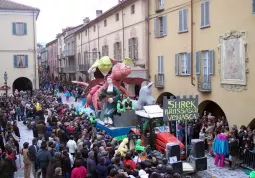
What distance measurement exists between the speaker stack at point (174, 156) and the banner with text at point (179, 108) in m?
1.32

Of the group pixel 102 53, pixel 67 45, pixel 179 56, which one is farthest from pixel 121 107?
pixel 67 45

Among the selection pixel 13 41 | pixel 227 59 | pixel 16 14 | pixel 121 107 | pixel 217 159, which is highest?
pixel 16 14

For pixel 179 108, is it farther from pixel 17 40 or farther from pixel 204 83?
pixel 17 40

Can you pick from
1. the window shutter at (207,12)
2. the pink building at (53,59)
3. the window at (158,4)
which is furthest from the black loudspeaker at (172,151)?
the pink building at (53,59)

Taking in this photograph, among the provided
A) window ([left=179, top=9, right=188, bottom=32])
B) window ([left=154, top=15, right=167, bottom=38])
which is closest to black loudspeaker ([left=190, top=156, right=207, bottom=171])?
window ([left=179, top=9, right=188, bottom=32])

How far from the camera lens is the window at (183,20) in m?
21.6

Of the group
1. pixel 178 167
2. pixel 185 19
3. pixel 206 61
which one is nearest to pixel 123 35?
pixel 185 19

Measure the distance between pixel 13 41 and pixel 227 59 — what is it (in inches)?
983

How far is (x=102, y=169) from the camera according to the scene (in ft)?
31.3

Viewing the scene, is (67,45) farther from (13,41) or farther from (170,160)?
(170,160)

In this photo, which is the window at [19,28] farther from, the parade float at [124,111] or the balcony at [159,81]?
the parade float at [124,111]

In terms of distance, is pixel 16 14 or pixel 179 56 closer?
pixel 179 56

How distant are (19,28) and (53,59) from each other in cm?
3542

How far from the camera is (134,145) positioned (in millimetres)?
13555
